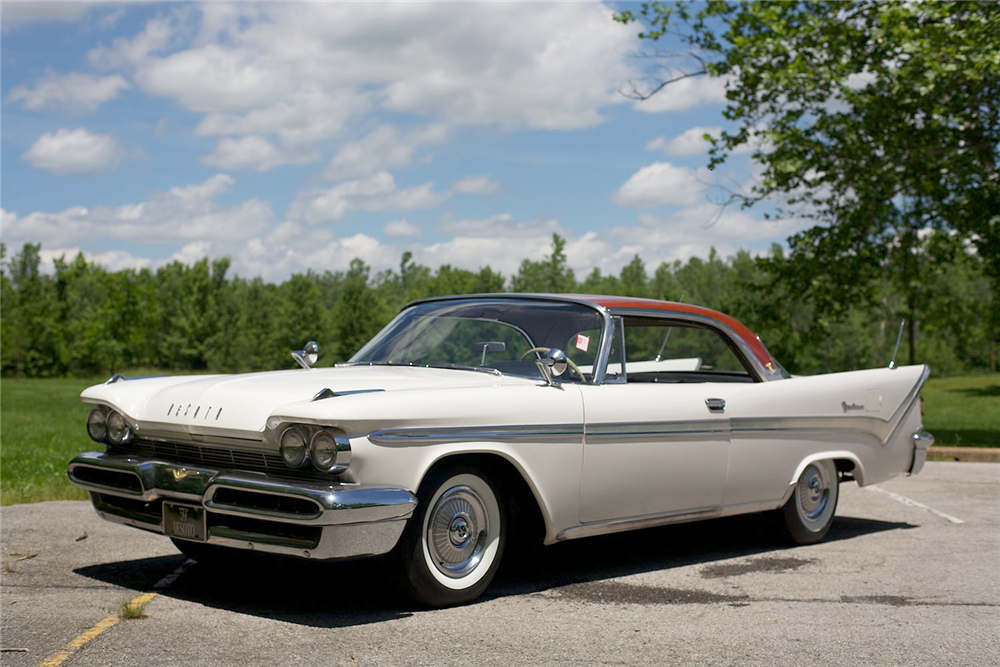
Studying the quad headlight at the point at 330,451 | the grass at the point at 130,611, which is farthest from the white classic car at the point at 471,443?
the grass at the point at 130,611

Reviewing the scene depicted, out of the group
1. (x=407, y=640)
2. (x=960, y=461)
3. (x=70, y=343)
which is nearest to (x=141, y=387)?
(x=407, y=640)

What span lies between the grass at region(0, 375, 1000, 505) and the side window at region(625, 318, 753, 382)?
472cm

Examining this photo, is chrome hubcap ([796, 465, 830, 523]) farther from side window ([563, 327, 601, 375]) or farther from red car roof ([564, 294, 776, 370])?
side window ([563, 327, 601, 375])

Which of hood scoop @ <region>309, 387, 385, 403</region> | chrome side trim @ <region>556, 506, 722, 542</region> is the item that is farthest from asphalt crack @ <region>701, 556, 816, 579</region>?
hood scoop @ <region>309, 387, 385, 403</region>

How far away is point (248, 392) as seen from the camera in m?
4.83

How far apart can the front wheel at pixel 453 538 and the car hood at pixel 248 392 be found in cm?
47

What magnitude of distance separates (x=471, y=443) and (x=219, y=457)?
46.1 inches

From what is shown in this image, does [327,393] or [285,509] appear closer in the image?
[285,509]

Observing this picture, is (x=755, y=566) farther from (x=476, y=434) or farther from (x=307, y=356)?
(x=307, y=356)

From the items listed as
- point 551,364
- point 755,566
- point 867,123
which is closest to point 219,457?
point 551,364

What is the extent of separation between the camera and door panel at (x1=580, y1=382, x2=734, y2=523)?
17.9ft

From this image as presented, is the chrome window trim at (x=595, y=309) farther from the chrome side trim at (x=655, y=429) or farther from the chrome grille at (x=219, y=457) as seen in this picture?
the chrome grille at (x=219, y=457)

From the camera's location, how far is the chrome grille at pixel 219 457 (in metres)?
4.60

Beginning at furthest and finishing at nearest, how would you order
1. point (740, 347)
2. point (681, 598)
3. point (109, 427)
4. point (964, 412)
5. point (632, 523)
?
point (964, 412)
point (740, 347)
point (632, 523)
point (109, 427)
point (681, 598)
